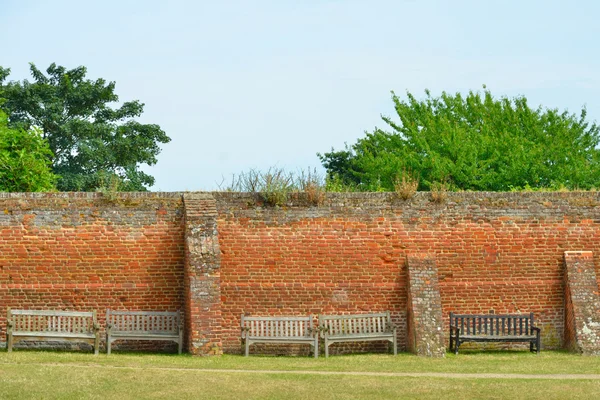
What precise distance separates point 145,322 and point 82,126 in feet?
75.9

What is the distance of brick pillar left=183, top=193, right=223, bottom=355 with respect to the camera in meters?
18.2

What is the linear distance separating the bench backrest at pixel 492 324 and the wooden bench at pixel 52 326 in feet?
22.9

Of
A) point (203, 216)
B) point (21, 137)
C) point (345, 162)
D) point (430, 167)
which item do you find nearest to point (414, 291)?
point (203, 216)

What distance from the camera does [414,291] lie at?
1948cm

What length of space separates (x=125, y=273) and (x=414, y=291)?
5627 millimetres

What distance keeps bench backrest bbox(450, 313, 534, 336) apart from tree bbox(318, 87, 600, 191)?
15.2 metres

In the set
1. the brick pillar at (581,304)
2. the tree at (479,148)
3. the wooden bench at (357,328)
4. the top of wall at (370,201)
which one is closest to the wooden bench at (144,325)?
the top of wall at (370,201)

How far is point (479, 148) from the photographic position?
39.8m

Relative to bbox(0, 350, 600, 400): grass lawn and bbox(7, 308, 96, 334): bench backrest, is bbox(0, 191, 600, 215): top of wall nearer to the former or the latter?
bbox(7, 308, 96, 334): bench backrest

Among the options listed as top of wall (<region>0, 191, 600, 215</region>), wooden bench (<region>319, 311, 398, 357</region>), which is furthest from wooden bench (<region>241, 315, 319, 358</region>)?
top of wall (<region>0, 191, 600, 215</region>)

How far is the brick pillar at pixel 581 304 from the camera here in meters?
19.6

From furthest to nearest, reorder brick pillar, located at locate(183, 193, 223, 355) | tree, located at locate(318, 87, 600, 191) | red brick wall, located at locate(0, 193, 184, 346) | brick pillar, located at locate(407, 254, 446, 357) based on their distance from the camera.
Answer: tree, located at locate(318, 87, 600, 191), red brick wall, located at locate(0, 193, 184, 346), brick pillar, located at locate(407, 254, 446, 357), brick pillar, located at locate(183, 193, 223, 355)

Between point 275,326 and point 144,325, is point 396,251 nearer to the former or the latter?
point 275,326

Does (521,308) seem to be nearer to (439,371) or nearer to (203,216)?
(439,371)
